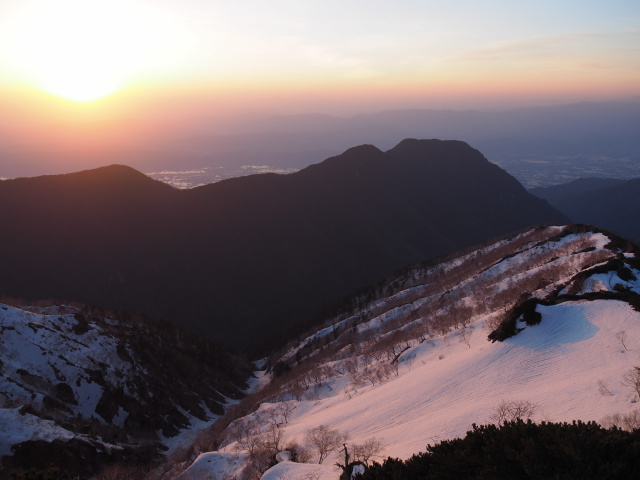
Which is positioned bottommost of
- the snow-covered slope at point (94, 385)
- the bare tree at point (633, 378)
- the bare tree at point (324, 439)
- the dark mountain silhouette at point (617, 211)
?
the dark mountain silhouette at point (617, 211)

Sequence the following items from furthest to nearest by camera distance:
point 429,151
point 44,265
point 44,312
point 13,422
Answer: point 429,151 → point 44,265 → point 44,312 → point 13,422

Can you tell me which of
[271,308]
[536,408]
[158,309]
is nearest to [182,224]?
[158,309]

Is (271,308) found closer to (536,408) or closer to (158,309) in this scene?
(158,309)

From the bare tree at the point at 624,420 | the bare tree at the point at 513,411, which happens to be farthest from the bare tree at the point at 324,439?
the bare tree at the point at 624,420

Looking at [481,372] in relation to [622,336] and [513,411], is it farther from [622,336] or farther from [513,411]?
[622,336]

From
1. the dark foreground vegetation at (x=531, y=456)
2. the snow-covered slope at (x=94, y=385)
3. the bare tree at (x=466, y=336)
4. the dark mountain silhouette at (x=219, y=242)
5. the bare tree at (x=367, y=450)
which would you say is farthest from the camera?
the dark mountain silhouette at (x=219, y=242)

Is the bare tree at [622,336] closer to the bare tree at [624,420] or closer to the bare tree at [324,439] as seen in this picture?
the bare tree at [624,420]

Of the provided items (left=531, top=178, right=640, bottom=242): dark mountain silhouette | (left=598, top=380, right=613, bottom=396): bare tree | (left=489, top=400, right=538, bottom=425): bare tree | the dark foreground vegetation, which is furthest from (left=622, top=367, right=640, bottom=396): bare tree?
(left=531, top=178, right=640, bottom=242): dark mountain silhouette
